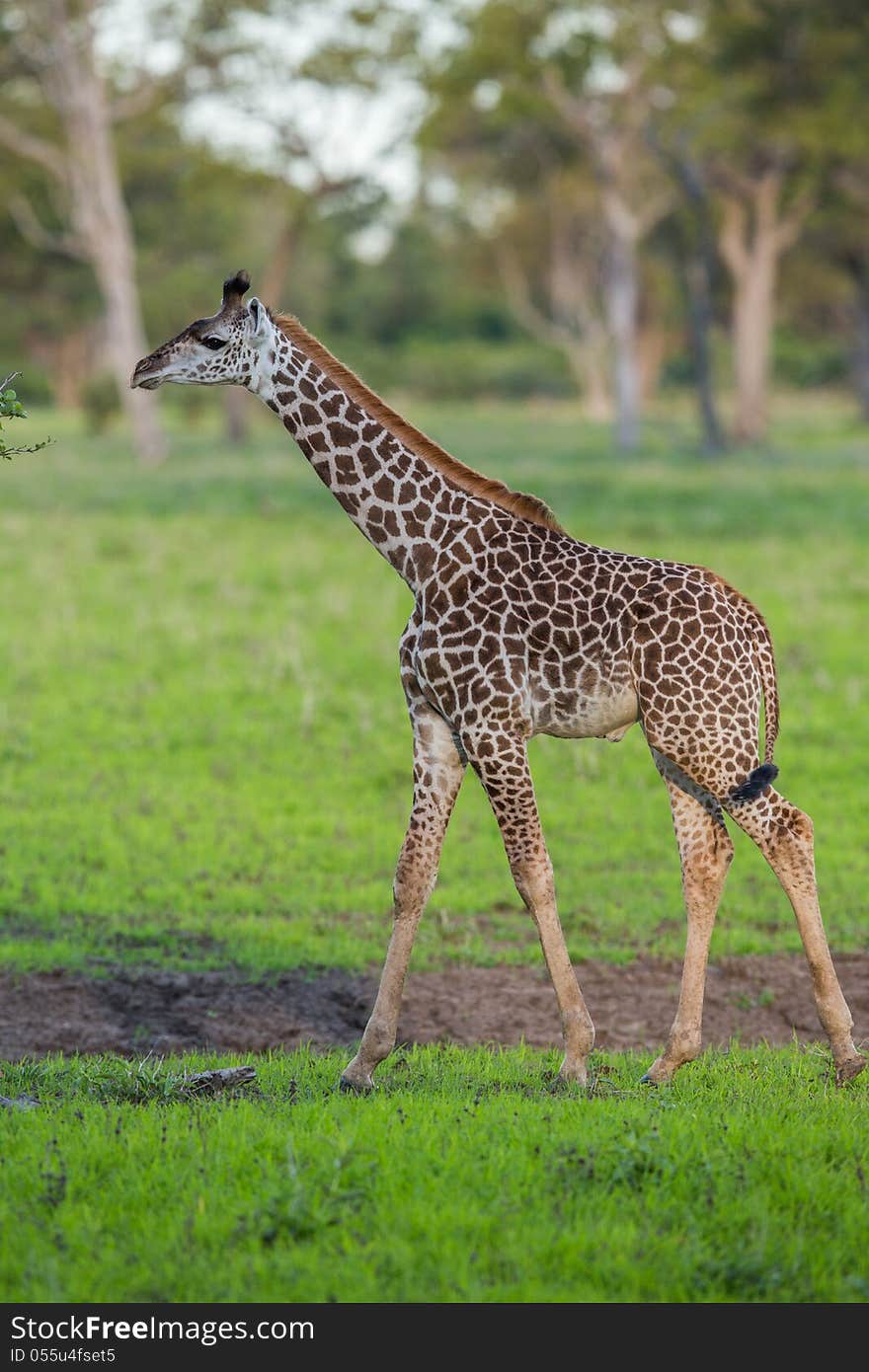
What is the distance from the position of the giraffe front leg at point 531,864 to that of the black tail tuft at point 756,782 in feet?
2.68

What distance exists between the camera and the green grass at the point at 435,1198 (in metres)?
4.76

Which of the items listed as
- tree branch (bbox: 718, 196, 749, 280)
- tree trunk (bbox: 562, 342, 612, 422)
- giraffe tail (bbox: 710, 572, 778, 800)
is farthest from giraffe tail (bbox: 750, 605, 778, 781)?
tree trunk (bbox: 562, 342, 612, 422)

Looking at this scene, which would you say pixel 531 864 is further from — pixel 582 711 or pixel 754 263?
pixel 754 263

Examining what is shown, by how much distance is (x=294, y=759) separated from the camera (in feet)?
44.0

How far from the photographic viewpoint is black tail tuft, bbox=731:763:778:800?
6.48 m

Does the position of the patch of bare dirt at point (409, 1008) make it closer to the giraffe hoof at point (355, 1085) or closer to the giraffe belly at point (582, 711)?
the giraffe hoof at point (355, 1085)

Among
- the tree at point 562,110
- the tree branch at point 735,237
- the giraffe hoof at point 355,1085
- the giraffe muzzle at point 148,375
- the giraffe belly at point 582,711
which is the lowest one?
the giraffe hoof at point 355,1085

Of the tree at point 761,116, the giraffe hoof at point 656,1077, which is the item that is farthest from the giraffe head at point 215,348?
the tree at point 761,116

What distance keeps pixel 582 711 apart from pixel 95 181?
37.4m

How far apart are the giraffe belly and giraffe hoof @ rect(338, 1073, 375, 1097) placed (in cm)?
157

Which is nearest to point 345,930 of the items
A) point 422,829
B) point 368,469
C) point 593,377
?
point 422,829

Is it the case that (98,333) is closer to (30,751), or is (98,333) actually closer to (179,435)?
(179,435)

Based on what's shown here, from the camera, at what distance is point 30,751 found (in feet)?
43.4
